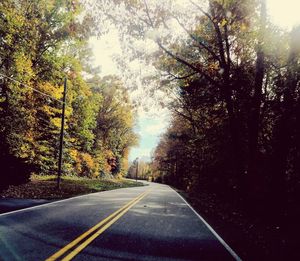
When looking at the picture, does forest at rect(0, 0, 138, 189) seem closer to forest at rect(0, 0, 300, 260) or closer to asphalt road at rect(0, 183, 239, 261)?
forest at rect(0, 0, 300, 260)

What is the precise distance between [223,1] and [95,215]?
9129mm

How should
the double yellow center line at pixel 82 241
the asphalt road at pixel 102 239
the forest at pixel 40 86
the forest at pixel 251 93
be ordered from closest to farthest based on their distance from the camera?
the double yellow center line at pixel 82 241 < the asphalt road at pixel 102 239 < the forest at pixel 251 93 < the forest at pixel 40 86

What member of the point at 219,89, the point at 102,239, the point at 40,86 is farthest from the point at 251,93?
the point at 40,86

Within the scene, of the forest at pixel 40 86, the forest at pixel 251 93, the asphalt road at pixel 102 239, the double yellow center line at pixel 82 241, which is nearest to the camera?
the double yellow center line at pixel 82 241

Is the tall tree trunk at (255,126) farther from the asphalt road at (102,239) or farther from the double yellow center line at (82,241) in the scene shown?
the double yellow center line at (82,241)

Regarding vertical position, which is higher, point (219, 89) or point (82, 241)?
point (219, 89)

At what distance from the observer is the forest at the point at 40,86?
21.3m

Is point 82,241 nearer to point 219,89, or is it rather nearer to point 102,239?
point 102,239

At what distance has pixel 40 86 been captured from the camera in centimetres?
2875

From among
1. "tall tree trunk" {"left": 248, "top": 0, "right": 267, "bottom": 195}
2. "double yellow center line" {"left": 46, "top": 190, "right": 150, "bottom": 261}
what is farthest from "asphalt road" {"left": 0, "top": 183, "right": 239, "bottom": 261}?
"tall tree trunk" {"left": 248, "top": 0, "right": 267, "bottom": 195}

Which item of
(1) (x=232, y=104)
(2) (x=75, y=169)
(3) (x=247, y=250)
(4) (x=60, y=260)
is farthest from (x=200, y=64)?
(2) (x=75, y=169)

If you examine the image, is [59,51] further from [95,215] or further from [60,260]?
[60,260]

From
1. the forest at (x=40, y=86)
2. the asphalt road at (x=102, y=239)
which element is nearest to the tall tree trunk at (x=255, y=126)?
the asphalt road at (x=102, y=239)

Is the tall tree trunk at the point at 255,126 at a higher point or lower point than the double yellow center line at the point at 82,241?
higher
